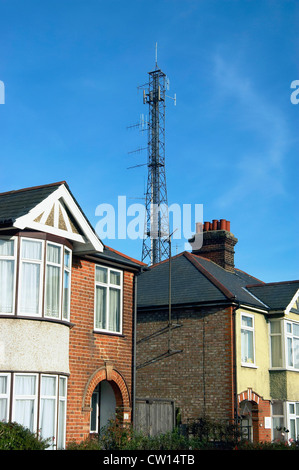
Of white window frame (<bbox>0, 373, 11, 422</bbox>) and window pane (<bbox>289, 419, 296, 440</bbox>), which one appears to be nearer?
white window frame (<bbox>0, 373, 11, 422</bbox>)

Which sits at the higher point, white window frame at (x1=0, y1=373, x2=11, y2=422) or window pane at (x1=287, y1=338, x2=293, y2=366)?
window pane at (x1=287, y1=338, x2=293, y2=366)

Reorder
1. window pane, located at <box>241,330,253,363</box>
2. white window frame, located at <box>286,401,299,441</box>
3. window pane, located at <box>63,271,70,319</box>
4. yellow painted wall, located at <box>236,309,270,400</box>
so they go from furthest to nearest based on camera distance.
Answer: white window frame, located at <box>286,401,299,441</box> → window pane, located at <box>241,330,253,363</box> → yellow painted wall, located at <box>236,309,270,400</box> → window pane, located at <box>63,271,70,319</box>

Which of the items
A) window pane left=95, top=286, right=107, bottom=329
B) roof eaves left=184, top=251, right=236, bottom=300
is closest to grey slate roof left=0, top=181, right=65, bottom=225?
window pane left=95, top=286, right=107, bottom=329

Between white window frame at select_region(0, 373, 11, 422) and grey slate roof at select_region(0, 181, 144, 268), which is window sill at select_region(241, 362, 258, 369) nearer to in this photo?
grey slate roof at select_region(0, 181, 144, 268)

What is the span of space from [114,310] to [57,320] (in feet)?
12.6

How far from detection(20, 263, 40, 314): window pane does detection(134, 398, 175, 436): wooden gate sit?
724 centimetres

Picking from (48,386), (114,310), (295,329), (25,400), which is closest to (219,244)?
(295,329)

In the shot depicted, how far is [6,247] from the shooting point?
17.9 meters

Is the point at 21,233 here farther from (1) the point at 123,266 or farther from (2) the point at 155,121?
(2) the point at 155,121

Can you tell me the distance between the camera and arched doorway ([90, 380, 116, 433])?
2172 centimetres

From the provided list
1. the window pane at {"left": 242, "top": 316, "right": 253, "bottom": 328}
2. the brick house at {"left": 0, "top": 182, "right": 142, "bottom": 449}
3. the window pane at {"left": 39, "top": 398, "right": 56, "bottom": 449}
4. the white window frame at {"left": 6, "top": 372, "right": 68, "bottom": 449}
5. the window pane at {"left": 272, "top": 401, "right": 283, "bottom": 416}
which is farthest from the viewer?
the window pane at {"left": 272, "top": 401, "right": 283, "bottom": 416}

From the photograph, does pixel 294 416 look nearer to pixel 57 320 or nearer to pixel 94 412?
pixel 94 412

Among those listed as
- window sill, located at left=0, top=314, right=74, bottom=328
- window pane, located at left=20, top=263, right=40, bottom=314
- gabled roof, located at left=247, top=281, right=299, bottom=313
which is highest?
gabled roof, located at left=247, top=281, right=299, bottom=313
